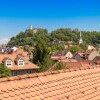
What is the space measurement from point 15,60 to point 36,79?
4708cm

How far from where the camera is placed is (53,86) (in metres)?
7.07

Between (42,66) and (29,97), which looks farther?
(42,66)

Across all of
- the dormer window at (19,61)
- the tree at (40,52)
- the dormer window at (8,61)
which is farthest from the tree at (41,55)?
the dormer window at (8,61)

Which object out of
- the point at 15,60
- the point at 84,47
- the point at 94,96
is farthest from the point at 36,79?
the point at 84,47

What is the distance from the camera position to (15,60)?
53.6 metres

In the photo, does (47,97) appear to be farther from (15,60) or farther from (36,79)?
(15,60)

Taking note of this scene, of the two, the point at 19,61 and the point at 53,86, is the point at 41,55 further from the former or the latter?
the point at 53,86

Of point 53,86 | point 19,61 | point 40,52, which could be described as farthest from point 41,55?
point 53,86

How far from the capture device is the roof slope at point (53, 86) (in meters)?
6.16

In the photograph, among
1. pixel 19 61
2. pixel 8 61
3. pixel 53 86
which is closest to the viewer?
pixel 53 86

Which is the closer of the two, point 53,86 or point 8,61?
point 53,86

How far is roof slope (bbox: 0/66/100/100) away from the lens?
6160 mm

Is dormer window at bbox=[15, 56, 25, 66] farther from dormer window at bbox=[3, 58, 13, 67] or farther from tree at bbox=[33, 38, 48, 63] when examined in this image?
tree at bbox=[33, 38, 48, 63]

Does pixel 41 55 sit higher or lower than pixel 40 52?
lower
